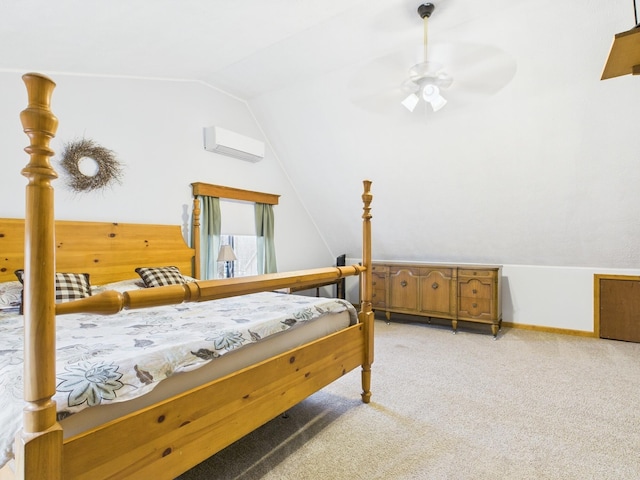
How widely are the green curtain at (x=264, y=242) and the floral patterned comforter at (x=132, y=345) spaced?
2129mm

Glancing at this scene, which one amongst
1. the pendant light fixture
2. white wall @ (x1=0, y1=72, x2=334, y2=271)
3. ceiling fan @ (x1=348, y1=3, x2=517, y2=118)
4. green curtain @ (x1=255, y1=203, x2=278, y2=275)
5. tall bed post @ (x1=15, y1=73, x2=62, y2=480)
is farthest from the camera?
green curtain @ (x1=255, y1=203, x2=278, y2=275)

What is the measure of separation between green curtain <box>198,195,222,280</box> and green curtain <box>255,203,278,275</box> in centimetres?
70

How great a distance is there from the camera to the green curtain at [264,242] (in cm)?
465

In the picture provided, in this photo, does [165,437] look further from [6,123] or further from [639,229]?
[639,229]

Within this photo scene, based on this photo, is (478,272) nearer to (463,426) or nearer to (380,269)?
(380,269)

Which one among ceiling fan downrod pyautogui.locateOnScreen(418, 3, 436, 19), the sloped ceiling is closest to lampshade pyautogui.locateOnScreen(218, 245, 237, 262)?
the sloped ceiling

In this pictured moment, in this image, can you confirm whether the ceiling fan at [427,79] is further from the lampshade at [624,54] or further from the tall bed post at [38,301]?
the tall bed post at [38,301]

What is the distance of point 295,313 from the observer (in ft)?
6.68

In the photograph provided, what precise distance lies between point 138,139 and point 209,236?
1.21m

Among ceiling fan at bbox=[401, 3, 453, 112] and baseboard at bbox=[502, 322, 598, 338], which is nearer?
ceiling fan at bbox=[401, 3, 453, 112]

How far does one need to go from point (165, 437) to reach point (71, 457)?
327mm

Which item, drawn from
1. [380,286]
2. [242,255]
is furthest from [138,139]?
[380,286]

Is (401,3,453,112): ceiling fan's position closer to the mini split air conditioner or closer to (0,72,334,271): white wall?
the mini split air conditioner

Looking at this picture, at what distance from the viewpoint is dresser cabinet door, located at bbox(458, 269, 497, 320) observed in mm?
4188
